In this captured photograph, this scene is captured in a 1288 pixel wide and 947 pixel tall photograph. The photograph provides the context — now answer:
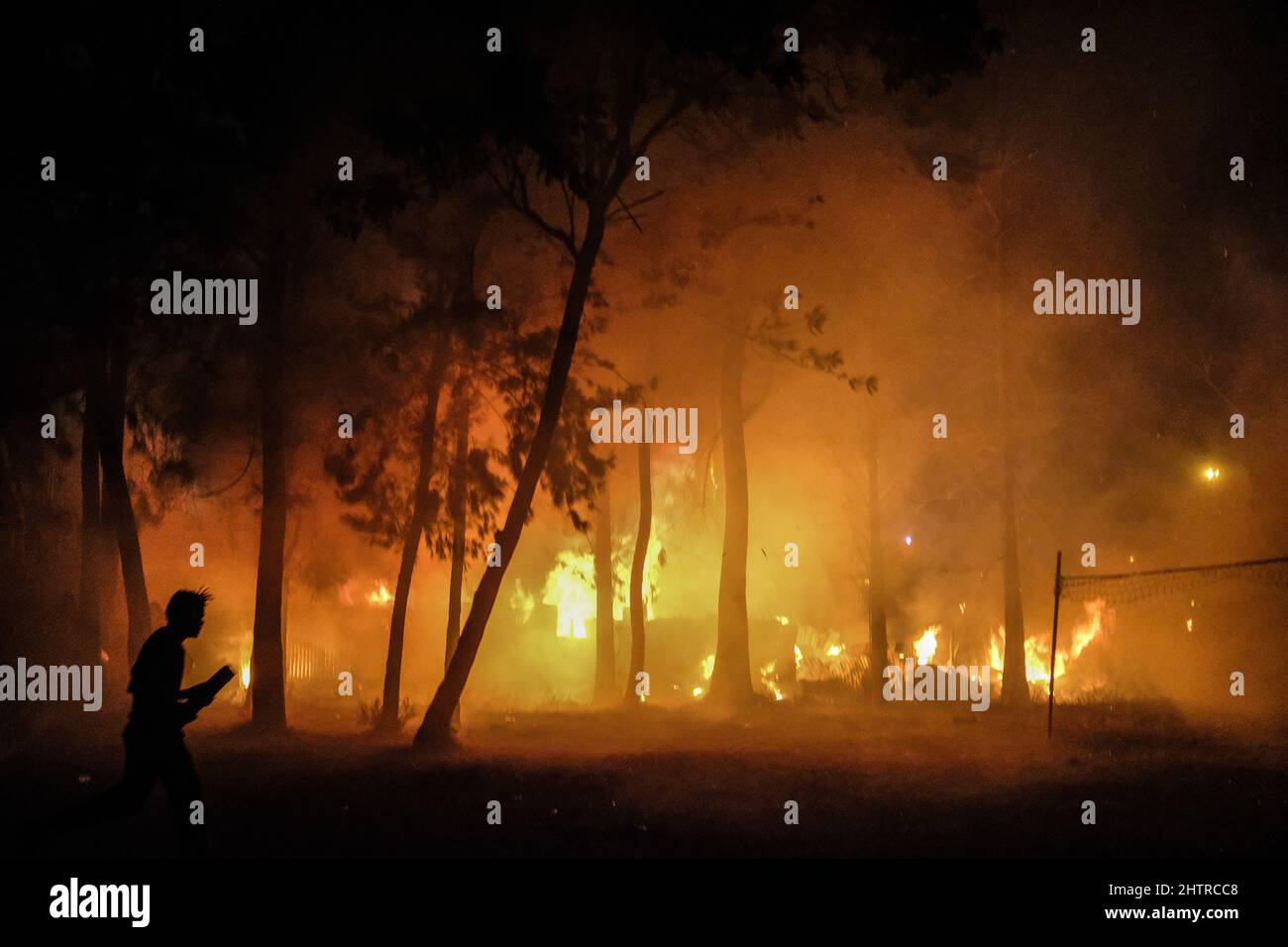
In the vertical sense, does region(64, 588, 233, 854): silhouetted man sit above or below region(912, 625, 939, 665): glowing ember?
above

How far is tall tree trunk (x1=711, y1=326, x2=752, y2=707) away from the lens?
25141 millimetres

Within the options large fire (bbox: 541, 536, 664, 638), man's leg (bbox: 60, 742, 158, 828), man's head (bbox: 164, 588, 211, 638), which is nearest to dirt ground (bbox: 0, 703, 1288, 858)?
man's leg (bbox: 60, 742, 158, 828)

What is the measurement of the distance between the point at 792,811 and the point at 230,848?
5836mm

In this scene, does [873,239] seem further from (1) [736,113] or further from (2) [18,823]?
(2) [18,823]

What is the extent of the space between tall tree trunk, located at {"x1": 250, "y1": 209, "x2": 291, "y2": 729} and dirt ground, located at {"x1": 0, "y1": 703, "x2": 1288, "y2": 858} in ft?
2.64

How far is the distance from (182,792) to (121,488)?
13.1 meters

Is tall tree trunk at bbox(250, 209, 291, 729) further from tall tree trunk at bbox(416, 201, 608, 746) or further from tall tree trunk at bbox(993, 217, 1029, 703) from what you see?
tall tree trunk at bbox(993, 217, 1029, 703)

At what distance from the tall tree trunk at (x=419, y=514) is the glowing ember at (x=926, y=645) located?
28262mm

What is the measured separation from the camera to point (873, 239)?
24266 millimetres

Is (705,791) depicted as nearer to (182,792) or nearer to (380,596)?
(182,792)

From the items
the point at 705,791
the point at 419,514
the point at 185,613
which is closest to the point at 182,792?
the point at 185,613

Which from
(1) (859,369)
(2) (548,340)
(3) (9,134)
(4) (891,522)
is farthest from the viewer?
(4) (891,522)

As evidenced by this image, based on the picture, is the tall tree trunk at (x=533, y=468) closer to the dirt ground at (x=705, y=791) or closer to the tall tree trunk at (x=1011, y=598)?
the dirt ground at (x=705, y=791)

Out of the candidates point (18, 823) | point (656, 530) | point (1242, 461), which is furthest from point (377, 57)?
point (656, 530)
